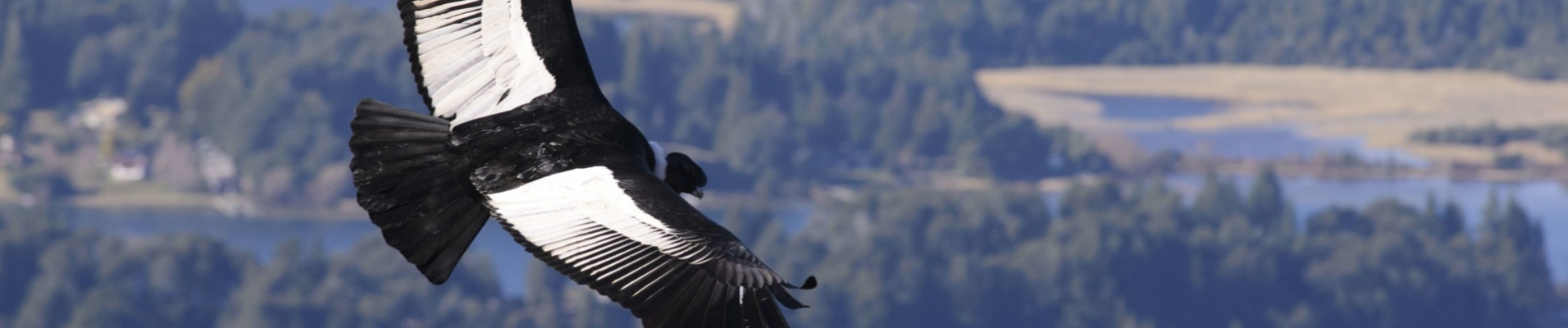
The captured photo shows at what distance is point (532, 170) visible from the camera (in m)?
4.13

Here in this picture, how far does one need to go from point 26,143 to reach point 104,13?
7684 mm

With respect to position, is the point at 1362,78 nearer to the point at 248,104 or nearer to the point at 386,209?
the point at 248,104

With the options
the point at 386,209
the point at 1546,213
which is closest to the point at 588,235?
the point at 386,209

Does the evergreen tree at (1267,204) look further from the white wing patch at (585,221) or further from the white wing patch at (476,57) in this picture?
the white wing patch at (585,221)

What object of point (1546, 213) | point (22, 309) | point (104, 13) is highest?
point (104, 13)

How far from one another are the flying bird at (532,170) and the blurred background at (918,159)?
137 feet

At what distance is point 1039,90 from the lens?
220ft

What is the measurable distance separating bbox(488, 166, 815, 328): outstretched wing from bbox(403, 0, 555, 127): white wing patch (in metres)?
0.31

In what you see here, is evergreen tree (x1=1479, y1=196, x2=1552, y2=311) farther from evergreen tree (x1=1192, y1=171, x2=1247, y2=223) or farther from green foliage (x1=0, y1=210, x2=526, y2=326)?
green foliage (x1=0, y1=210, x2=526, y2=326)

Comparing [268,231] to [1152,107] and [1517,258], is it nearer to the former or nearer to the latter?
[1152,107]

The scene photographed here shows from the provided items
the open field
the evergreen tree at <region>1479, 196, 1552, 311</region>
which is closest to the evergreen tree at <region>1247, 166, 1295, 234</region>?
the evergreen tree at <region>1479, 196, 1552, 311</region>

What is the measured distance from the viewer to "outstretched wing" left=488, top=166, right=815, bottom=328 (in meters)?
3.84

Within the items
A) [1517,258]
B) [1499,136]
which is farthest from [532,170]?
[1499,136]

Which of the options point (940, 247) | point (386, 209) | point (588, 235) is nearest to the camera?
point (588, 235)
